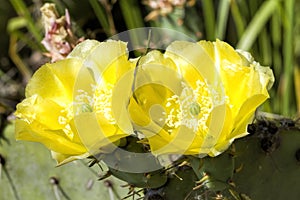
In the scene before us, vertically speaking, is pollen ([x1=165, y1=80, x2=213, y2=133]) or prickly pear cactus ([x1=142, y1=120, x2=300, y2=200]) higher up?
pollen ([x1=165, y1=80, x2=213, y2=133])

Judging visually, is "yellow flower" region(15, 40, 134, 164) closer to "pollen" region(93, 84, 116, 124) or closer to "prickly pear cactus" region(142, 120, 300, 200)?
"pollen" region(93, 84, 116, 124)

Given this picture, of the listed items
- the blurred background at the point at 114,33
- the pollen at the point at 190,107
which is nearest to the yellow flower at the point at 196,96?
the pollen at the point at 190,107

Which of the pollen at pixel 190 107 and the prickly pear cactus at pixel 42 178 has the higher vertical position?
the pollen at pixel 190 107

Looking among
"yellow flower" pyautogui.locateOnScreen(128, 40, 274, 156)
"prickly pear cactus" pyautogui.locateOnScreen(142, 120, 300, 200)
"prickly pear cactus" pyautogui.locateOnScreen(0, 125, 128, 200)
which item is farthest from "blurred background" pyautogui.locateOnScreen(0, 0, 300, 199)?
"yellow flower" pyautogui.locateOnScreen(128, 40, 274, 156)

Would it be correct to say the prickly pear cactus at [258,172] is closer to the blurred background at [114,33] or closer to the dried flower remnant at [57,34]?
the blurred background at [114,33]

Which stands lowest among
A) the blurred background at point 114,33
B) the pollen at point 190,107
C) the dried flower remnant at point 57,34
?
the blurred background at point 114,33

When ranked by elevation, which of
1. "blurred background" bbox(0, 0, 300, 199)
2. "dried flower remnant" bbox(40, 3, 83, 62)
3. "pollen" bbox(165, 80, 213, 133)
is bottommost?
"blurred background" bbox(0, 0, 300, 199)

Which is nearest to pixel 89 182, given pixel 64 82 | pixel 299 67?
pixel 64 82

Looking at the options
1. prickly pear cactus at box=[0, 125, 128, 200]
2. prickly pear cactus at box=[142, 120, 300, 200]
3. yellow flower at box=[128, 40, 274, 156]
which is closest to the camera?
yellow flower at box=[128, 40, 274, 156]
